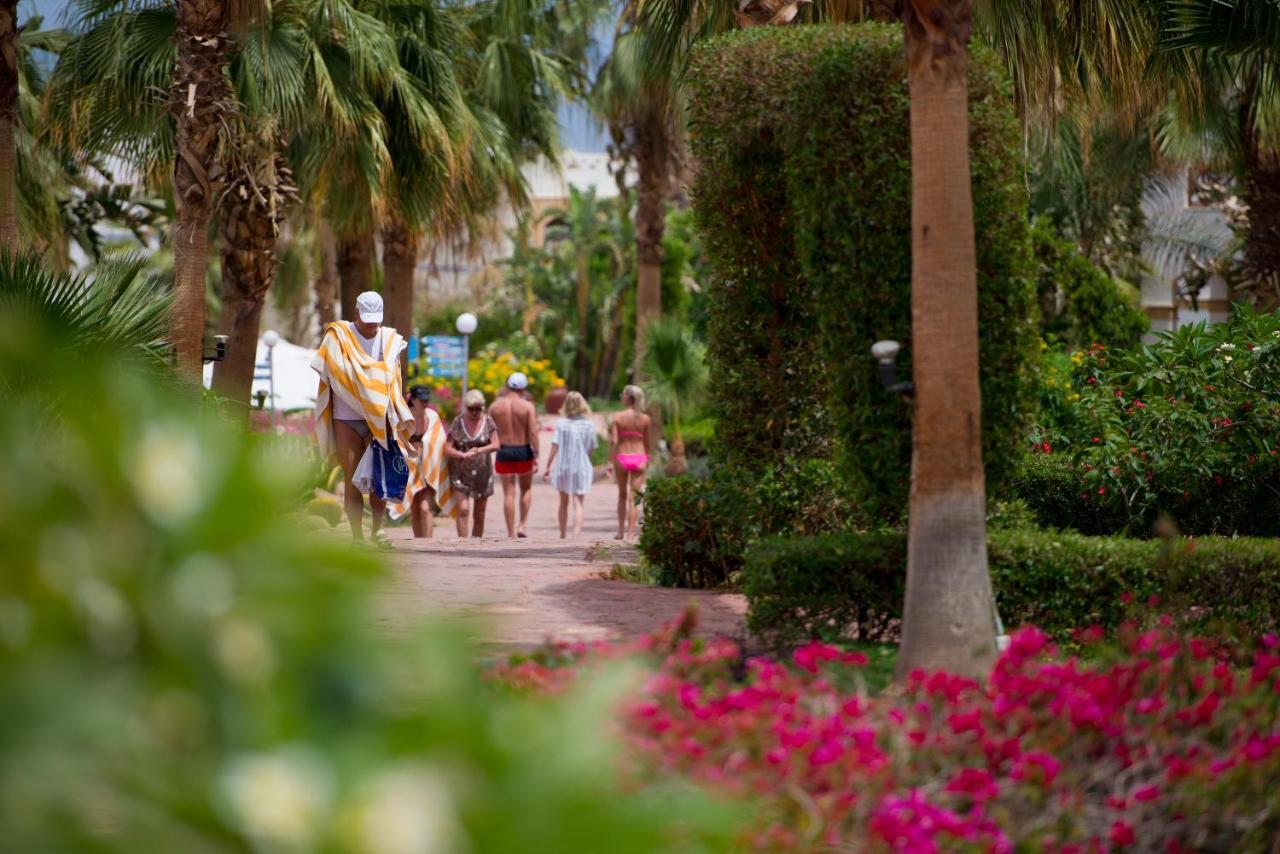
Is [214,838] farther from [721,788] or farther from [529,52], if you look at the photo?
[529,52]

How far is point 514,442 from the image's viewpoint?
14078 mm

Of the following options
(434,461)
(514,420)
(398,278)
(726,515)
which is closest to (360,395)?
(726,515)

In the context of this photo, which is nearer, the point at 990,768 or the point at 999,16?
the point at 990,768

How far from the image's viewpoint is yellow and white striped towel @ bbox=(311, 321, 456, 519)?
950 centimetres

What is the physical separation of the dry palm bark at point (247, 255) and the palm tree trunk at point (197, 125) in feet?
6.64

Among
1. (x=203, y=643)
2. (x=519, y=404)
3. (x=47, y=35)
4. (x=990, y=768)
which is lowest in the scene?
(x=990, y=768)

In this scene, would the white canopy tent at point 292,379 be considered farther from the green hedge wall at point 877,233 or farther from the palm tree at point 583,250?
the green hedge wall at point 877,233

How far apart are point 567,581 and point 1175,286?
2895 centimetres

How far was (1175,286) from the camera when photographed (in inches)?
1364


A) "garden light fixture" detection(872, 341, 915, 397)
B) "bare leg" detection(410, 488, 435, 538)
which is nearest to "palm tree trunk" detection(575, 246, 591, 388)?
"bare leg" detection(410, 488, 435, 538)

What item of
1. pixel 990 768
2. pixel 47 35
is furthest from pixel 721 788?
pixel 47 35

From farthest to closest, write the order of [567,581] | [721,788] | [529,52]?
[529,52] → [567,581] → [721,788]

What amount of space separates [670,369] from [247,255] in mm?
10305

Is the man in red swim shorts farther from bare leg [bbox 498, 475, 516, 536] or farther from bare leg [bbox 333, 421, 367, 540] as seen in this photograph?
bare leg [bbox 333, 421, 367, 540]
